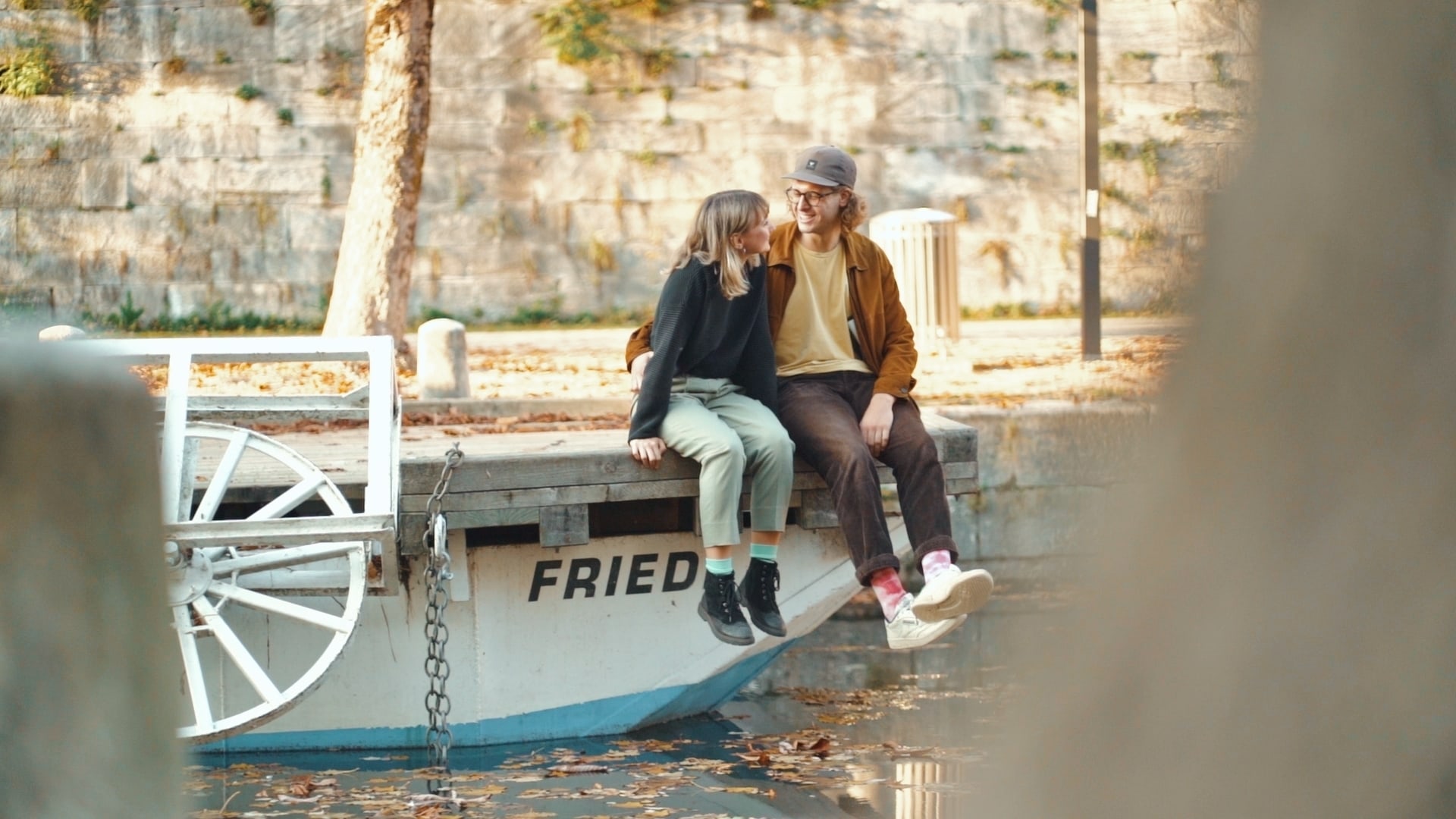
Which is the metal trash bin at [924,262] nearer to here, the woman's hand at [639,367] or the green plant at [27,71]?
the woman's hand at [639,367]

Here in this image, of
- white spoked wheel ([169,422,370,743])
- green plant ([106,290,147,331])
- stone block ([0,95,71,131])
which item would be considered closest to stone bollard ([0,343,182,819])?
white spoked wheel ([169,422,370,743])

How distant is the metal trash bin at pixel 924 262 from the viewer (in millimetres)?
12992

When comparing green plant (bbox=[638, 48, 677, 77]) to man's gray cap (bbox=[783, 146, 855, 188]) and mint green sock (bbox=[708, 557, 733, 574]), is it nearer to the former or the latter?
man's gray cap (bbox=[783, 146, 855, 188])

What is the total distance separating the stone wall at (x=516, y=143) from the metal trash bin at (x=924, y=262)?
13.1ft

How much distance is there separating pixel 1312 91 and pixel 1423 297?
0.09 m

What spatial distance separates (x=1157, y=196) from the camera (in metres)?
0.68

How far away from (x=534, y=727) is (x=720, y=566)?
72.4 inches

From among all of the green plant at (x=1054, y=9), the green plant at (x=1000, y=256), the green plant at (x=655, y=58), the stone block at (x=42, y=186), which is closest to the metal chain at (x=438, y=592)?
the green plant at (x=655, y=58)

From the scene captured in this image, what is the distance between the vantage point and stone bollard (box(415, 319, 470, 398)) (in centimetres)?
1070

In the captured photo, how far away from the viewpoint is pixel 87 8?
16531 mm

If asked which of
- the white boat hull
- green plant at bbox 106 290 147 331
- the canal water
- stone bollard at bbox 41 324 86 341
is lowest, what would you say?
the canal water

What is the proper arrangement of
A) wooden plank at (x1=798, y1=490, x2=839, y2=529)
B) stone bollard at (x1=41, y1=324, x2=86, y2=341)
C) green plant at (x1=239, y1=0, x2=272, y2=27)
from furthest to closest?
green plant at (x1=239, y1=0, x2=272, y2=27) < wooden plank at (x1=798, y1=490, x2=839, y2=529) < stone bollard at (x1=41, y1=324, x2=86, y2=341)

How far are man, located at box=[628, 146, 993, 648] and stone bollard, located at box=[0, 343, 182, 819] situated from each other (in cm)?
501

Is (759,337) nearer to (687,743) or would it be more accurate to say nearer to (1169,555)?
(687,743)
